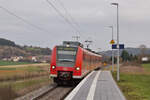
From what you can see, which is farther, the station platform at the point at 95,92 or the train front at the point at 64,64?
the train front at the point at 64,64

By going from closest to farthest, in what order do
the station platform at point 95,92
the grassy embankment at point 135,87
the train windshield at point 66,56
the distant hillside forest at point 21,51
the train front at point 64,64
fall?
1. the station platform at point 95,92
2. the grassy embankment at point 135,87
3. the train front at point 64,64
4. the train windshield at point 66,56
5. the distant hillside forest at point 21,51

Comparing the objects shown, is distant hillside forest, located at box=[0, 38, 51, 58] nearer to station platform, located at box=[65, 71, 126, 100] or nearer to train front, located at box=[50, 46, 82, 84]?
train front, located at box=[50, 46, 82, 84]

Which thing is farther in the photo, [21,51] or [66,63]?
[21,51]

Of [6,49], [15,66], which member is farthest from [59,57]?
[6,49]

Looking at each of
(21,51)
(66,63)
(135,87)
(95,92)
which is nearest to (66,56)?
(66,63)

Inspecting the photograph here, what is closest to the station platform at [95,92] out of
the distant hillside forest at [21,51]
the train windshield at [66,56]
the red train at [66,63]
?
the red train at [66,63]

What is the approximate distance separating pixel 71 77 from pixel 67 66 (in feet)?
2.72

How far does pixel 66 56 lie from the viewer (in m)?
18.9

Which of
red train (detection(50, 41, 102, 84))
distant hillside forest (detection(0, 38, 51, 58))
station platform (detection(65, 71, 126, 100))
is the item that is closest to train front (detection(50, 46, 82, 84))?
red train (detection(50, 41, 102, 84))

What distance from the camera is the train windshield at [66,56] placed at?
61.1ft

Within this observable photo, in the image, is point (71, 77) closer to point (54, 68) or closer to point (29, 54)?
point (54, 68)

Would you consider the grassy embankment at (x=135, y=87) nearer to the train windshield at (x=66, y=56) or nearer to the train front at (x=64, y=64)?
the train front at (x=64, y=64)

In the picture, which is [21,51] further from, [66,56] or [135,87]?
[135,87]

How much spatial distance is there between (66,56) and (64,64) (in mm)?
681
